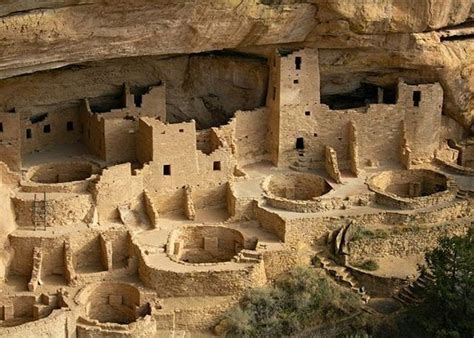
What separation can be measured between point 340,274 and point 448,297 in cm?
261

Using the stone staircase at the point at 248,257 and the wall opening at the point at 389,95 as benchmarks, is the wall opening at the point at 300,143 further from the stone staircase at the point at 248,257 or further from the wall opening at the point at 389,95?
the stone staircase at the point at 248,257

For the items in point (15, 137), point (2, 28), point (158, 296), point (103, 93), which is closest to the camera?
A: point (2, 28)

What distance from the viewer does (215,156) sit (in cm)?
2422

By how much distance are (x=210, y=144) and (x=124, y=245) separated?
383 centimetres

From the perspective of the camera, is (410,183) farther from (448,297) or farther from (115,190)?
(115,190)

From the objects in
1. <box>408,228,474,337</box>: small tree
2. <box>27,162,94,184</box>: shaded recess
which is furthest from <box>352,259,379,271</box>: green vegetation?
<box>27,162,94,184</box>: shaded recess

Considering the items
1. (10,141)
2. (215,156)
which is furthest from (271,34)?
(10,141)

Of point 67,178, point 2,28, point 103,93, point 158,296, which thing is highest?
point 2,28

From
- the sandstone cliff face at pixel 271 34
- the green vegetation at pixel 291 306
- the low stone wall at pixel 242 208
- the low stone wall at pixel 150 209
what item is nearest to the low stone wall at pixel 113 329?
the green vegetation at pixel 291 306

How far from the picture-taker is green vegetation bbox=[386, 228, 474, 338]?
20.8 metres

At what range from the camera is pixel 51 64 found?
21.7 m

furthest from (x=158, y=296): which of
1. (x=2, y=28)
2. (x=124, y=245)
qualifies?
(x=2, y=28)

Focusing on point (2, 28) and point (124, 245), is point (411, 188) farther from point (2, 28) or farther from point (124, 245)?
point (2, 28)

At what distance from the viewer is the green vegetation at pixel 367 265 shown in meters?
22.8
